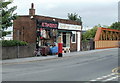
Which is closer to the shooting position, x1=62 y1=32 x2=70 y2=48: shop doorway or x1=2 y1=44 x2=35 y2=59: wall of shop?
x1=2 y1=44 x2=35 y2=59: wall of shop

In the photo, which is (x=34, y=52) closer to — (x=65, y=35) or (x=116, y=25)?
(x=65, y=35)

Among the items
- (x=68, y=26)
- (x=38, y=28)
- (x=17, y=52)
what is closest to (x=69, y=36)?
(x=68, y=26)

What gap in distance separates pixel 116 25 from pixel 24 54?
7158cm

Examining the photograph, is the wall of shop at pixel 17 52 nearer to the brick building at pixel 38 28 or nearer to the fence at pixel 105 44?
the brick building at pixel 38 28

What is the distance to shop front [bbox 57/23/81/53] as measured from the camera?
1375 inches

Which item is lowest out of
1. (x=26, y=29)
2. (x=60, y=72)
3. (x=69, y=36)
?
(x=60, y=72)

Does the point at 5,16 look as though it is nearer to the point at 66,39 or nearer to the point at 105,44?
the point at 66,39

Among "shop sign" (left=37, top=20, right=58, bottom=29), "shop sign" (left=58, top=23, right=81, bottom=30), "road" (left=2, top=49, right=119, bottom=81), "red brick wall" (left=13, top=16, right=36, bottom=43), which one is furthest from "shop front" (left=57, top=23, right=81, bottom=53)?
"road" (left=2, top=49, right=119, bottom=81)

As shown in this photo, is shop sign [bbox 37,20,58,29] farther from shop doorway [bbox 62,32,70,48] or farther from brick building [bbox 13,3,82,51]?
shop doorway [bbox 62,32,70,48]

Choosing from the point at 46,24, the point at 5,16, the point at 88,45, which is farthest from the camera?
the point at 88,45

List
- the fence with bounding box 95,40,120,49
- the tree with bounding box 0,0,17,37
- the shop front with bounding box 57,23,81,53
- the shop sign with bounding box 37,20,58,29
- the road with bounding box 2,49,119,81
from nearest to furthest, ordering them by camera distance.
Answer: the road with bounding box 2,49,119,81 < the tree with bounding box 0,0,17,37 < the shop sign with bounding box 37,20,58,29 < the shop front with bounding box 57,23,81,53 < the fence with bounding box 95,40,120,49

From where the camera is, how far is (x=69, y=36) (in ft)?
121

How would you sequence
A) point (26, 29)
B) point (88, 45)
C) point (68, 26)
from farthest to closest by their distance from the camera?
point (88, 45) < point (68, 26) < point (26, 29)

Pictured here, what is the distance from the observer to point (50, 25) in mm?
32219
